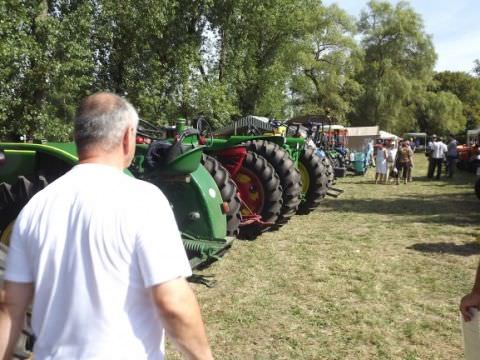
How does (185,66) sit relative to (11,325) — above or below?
above

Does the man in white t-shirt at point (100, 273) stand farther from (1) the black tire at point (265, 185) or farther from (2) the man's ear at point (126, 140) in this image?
(1) the black tire at point (265, 185)

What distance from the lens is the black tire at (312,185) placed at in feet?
29.2

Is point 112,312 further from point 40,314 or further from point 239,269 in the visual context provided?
point 239,269

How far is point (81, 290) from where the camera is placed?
1.35 m

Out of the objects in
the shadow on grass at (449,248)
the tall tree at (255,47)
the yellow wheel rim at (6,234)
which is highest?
the tall tree at (255,47)

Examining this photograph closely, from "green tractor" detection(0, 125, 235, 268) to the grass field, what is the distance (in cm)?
51

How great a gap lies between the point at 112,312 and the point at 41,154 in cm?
321

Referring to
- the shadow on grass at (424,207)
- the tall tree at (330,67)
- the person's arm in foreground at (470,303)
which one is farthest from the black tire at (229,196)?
the tall tree at (330,67)

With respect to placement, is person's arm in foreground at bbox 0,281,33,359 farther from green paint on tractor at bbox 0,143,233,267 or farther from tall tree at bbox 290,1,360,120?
tall tree at bbox 290,1,360,120

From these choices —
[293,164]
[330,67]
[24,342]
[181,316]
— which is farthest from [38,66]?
[330,67]

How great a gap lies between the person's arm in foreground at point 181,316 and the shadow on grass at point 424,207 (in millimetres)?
7772

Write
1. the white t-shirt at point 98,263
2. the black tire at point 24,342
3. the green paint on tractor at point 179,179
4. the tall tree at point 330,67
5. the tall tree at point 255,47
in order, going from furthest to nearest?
1. the tall tree at point 330,67
2. the tall tree at point 255,47
3. the green paint on tractor at point 179,179
4. the black tire at point 24,342
5. the white t-shirt at point 98,263

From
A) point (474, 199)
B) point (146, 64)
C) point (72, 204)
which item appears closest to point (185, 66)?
point (146, 64)

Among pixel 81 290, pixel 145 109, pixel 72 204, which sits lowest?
pixel 81 290
